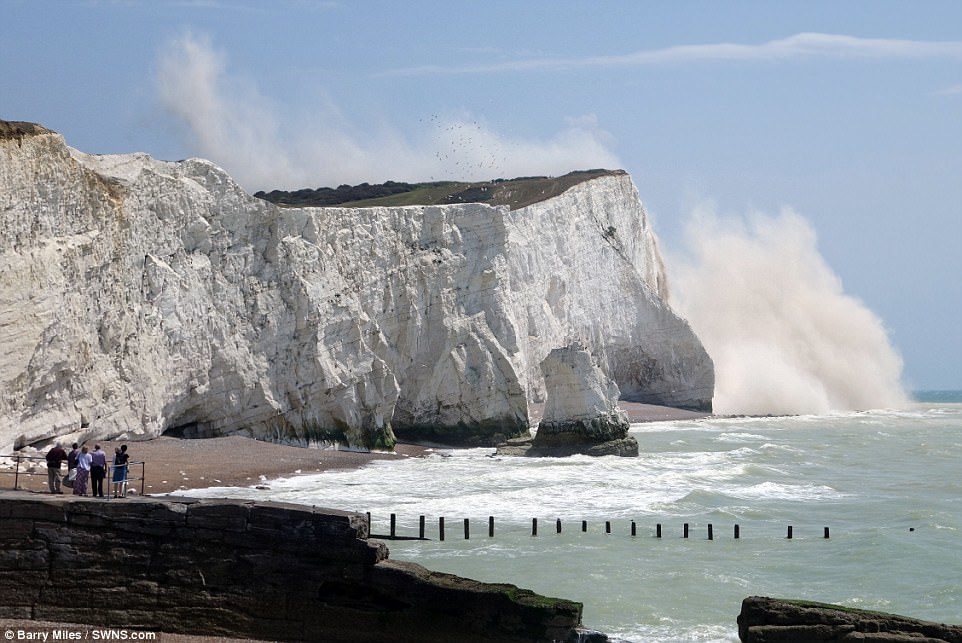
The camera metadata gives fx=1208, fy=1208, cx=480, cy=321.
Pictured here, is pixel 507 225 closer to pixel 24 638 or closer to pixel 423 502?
pixel 423 502

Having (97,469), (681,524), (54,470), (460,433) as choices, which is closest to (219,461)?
(681,524)

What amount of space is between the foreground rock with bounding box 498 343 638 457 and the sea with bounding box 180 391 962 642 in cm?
95

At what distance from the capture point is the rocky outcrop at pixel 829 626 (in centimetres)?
1247

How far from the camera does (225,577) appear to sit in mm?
13438

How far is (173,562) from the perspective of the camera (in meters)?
13.5

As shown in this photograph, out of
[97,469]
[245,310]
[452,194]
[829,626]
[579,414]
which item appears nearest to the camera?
[829,626]

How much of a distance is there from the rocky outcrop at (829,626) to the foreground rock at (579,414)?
73.2 feet

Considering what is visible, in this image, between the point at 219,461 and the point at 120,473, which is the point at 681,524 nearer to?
the point at 219,461

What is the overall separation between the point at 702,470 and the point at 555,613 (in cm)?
2070

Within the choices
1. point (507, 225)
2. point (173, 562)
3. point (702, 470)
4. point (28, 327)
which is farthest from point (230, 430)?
point (173, 562)

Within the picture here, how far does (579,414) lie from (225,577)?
2289 centimetres

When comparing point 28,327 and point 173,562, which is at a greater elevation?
point 28,327

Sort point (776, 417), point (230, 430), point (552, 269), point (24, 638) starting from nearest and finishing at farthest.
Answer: point (24, 638)
point (230, 430)
point (552, 269)
point (776, 417)

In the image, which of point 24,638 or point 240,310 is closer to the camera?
point 24,638
